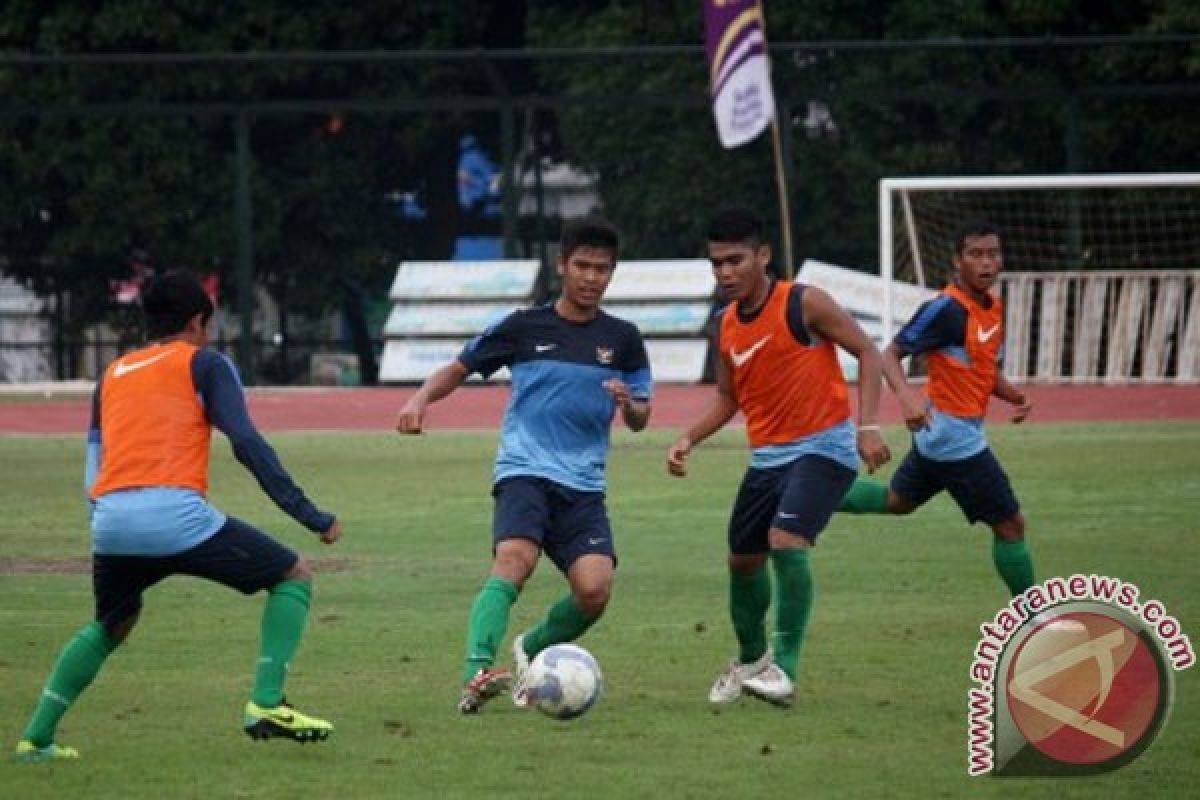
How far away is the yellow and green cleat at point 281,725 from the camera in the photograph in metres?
9.83

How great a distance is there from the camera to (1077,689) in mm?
8719

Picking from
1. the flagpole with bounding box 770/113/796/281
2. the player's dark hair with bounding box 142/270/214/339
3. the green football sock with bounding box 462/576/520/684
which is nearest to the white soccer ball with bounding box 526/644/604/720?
the green football sock with bounding box 462/576/520/684

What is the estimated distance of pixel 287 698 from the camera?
11320mm

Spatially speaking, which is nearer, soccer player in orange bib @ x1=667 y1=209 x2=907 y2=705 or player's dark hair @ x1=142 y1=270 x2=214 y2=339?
player's dark hair @ x1=142 y1=270 x2=214 y2=339

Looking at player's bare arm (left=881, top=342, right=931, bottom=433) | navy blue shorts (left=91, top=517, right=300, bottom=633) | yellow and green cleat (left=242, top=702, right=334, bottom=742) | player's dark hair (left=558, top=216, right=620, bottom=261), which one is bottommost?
yellow and green cleat (left=242, top=702, right=334, bottom=742)

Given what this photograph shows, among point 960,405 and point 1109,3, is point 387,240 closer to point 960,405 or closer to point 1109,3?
point 1109,3

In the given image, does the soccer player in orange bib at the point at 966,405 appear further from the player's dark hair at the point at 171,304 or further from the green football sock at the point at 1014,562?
the player's dark hair at the point at 171,304

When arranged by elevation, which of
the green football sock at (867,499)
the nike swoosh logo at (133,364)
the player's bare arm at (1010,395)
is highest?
the nike swoosh logo at (133,364)

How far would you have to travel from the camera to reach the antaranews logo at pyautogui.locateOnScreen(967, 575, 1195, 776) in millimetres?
8492

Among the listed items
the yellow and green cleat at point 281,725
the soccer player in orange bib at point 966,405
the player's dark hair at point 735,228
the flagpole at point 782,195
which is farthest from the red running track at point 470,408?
the yellow and green cleat at point 281,725

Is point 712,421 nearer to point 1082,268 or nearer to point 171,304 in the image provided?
point 171,304

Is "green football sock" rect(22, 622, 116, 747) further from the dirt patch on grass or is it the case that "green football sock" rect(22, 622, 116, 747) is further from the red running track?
the red running track

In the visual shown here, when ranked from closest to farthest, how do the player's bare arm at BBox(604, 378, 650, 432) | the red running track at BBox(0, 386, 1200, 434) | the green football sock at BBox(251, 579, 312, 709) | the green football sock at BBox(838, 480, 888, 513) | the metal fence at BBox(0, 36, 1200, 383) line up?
the green football sock at BBox(251, 579, 312, 709) < the player's bare arm at BBox(604, 378, 650, 432) < the green football sock at BBox(838, 480, 888, 513) < the red running track at BBox(0, 386, 1200, 434) < the metal fence at BBox(0, 36, 1200, 383)

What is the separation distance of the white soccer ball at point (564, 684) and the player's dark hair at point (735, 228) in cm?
181
